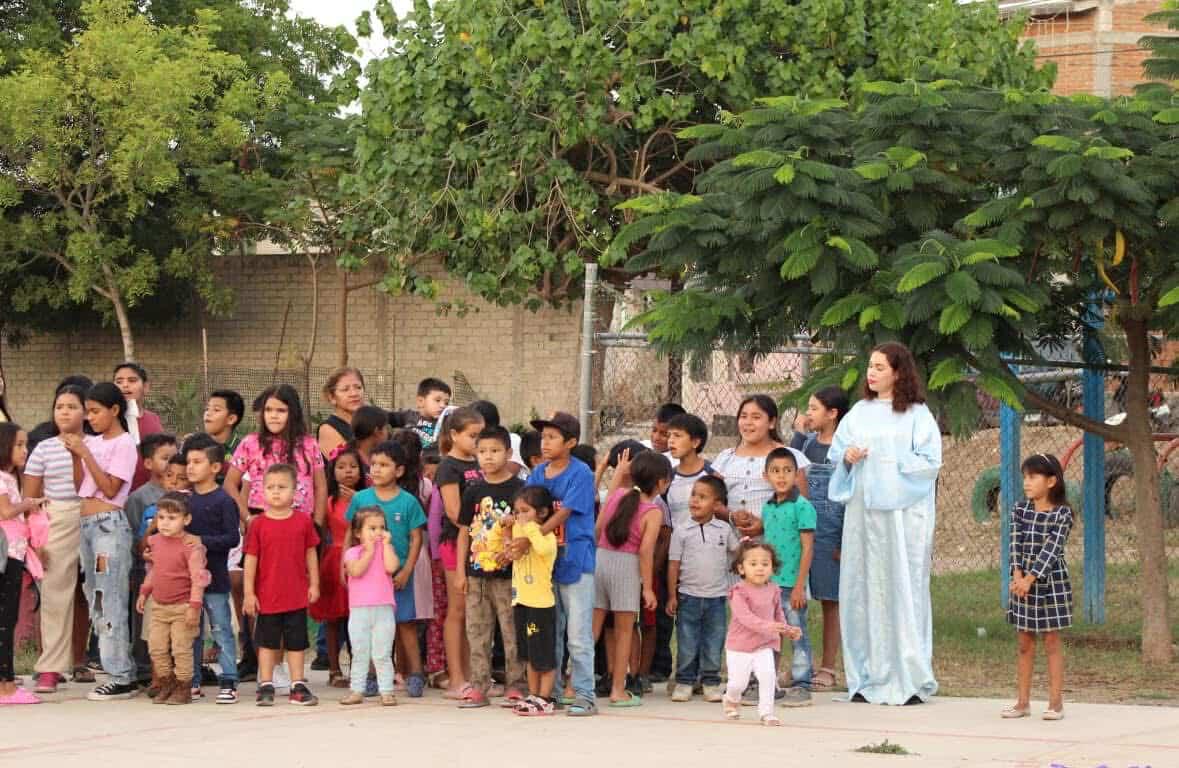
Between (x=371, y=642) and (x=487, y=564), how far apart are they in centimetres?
74

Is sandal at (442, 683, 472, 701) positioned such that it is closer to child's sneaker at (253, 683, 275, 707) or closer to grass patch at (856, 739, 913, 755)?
child's sneaker at (253, 683, 275, 707)

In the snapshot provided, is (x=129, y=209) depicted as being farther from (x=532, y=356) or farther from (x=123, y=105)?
(x=532, y=356)

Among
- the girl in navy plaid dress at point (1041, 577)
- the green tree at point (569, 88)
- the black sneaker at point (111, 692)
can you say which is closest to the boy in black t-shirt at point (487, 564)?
the black sneaker at point (111, 692)

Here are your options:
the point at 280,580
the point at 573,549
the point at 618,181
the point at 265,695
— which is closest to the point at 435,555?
the point at 280,580

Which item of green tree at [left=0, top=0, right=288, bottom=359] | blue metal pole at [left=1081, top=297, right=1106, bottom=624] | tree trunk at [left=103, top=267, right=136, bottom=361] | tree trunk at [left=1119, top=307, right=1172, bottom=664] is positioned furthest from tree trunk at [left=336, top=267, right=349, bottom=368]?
tree trunk at [left=1119, top=307, right=1172, bottom=664]

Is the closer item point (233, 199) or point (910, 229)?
point (910, 229)

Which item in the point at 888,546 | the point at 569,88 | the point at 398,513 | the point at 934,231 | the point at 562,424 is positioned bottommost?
the point at 888,546

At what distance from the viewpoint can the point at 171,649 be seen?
340 inches

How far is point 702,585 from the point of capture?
8766 millimetres

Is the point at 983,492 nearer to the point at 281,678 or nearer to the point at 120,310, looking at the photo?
the point at 281,678

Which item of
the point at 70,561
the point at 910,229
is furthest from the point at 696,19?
the point at 70,561

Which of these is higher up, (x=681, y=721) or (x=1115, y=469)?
(x=1115, y=469)

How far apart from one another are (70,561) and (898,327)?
178 inches

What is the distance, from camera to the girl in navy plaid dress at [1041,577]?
7.97m
